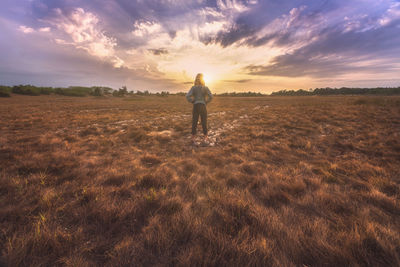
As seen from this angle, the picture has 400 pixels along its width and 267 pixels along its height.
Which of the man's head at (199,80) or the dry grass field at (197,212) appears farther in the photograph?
the man's head at (199,80)

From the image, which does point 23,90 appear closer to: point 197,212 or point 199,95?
point 199,95

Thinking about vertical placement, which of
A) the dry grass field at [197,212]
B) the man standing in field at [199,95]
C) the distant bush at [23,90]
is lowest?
the dry grass field at [197,212]

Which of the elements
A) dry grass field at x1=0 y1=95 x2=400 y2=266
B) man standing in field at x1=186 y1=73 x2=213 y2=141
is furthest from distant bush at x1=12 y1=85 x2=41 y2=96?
man standing in field at x1=186 y1=73 x2=213 y2=141

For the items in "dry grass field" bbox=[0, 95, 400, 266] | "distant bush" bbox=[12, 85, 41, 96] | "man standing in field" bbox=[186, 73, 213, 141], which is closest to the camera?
"dry grass field" bbox=[0, 95, 400, 266]

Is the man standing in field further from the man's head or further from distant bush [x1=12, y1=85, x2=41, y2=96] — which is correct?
distant bush [x1=12, y1=85, x2=41, y2=96]

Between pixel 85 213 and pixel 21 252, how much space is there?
1.75 feet

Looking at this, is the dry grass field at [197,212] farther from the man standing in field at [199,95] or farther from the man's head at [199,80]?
the man's head at [199,80]

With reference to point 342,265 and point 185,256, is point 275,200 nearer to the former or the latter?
point 342,265

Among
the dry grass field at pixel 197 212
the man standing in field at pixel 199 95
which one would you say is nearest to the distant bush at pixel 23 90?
the dry grass field at pixel 197 212

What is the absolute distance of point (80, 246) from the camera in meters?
1.30

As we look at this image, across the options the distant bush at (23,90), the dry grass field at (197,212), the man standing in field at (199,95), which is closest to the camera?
the dry grass field at (197,212)

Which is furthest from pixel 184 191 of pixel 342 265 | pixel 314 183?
pixel 314 183

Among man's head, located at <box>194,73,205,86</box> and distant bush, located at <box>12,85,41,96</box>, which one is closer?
man's head, located at <box>194,73,205,86</box>

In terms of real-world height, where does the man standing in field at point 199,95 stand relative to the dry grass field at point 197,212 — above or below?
above
